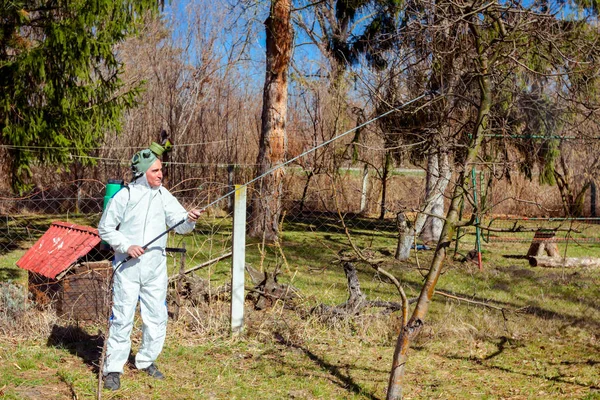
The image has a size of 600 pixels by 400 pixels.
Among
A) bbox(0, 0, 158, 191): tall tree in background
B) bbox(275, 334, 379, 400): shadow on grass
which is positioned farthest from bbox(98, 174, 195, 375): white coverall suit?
bbox(0, 0, 158, 191): tall tree in background

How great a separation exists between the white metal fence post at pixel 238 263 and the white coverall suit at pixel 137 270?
3.33 ft

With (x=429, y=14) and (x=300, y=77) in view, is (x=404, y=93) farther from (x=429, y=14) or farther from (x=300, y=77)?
(x=300, y=77)

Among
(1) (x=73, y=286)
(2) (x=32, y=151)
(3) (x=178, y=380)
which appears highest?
(2) (x=32, y=151)

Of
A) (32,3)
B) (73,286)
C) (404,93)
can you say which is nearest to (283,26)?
(32,3)

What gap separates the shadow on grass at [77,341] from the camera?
5.27 metres

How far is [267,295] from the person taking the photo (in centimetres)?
669

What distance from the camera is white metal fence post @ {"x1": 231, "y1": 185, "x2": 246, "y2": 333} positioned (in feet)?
19.1

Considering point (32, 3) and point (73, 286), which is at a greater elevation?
point (32, 3)

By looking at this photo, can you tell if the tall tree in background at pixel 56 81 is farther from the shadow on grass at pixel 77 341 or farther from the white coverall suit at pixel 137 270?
the white coverall suit at pixel 137 270

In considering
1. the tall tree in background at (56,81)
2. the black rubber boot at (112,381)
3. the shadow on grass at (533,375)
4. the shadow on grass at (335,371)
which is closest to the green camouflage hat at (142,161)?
the black rubber boot at (112,381)

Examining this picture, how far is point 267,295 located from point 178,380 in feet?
6.48

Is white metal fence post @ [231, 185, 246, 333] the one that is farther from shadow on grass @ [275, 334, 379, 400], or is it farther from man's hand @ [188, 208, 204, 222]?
man's hand @ [188, 208, 204, 222]

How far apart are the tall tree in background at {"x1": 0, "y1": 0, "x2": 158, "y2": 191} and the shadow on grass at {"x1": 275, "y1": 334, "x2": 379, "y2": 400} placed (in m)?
5.89

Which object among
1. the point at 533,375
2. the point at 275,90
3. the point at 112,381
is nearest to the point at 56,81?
the point at 275,90
